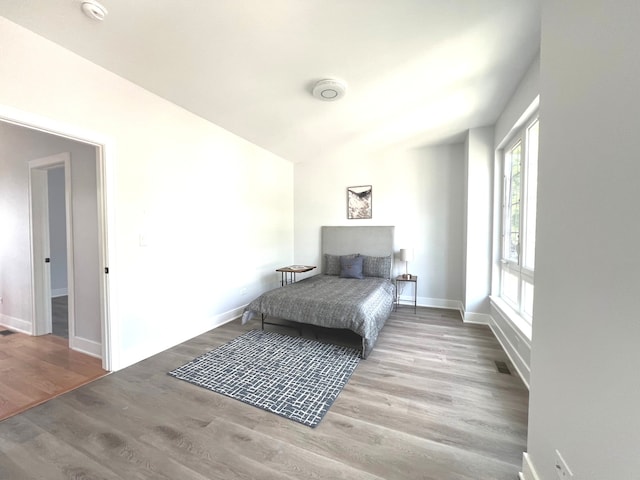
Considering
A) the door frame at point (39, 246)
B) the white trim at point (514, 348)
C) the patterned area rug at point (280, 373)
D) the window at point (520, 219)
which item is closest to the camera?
the patterned area rug at point (280, 373)

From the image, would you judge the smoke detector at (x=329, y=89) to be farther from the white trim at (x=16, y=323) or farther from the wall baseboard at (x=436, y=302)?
the white trim at (x=16, y=323)

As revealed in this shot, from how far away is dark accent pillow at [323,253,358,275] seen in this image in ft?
15.7

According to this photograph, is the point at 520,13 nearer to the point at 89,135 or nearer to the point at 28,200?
the point at 89,135

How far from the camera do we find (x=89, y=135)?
221 centimetres

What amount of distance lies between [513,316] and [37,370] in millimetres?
4777

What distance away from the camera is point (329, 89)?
2.52 meters

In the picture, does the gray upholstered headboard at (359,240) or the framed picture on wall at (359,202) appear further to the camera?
the framed picture on wall at (359,202)

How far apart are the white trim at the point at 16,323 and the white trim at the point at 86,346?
958 mm

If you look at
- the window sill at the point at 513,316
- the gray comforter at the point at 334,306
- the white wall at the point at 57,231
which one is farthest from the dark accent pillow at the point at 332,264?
the white wall at the point at 57,231

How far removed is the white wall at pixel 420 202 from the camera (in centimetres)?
432

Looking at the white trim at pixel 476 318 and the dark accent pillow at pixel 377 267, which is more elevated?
the dark accent pillow at pixel 377 267

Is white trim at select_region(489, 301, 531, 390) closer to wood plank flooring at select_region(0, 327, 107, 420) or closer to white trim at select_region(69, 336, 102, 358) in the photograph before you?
wood plank flooring at select_region(0, 327, 107, 420)

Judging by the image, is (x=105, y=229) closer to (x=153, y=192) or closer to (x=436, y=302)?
(x=153, y=192)

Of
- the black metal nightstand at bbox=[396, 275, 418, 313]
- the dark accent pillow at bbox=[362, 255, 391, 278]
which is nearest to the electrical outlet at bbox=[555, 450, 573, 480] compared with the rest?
the black metal nightstand at bbox=[396, 275, 418, 313]
